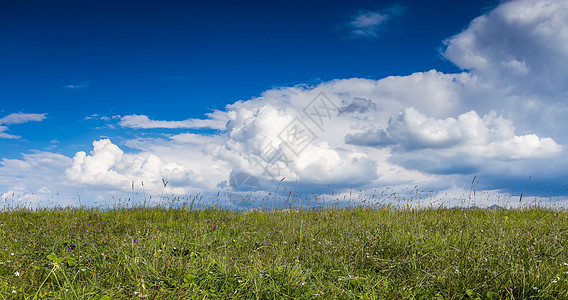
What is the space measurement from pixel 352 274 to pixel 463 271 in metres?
1.37

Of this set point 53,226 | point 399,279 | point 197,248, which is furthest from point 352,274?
point 53,226

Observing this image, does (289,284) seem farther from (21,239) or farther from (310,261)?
(21,239)

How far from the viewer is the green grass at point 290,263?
4.22m

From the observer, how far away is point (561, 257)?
5277mm

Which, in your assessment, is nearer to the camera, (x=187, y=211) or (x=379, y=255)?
(x=379, y=255)

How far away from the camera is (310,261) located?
534cm

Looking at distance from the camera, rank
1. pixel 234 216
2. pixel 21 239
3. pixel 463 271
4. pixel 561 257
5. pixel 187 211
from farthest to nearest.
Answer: pixel 187 211 → pixel 234 216 → pixel 21 239 → pixel 561 257 → pixel 463 271

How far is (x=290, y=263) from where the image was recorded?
477 centimetres

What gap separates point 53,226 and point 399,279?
7163 mm

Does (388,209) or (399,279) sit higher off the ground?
(388,209)

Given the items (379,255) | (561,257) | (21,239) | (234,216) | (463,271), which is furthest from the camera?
(234,216)

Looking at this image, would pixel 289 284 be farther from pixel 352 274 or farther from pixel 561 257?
pixel 561 257

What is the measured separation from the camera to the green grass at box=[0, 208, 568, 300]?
13.9 ft

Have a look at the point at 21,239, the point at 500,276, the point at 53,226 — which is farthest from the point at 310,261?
the point at 53,226
